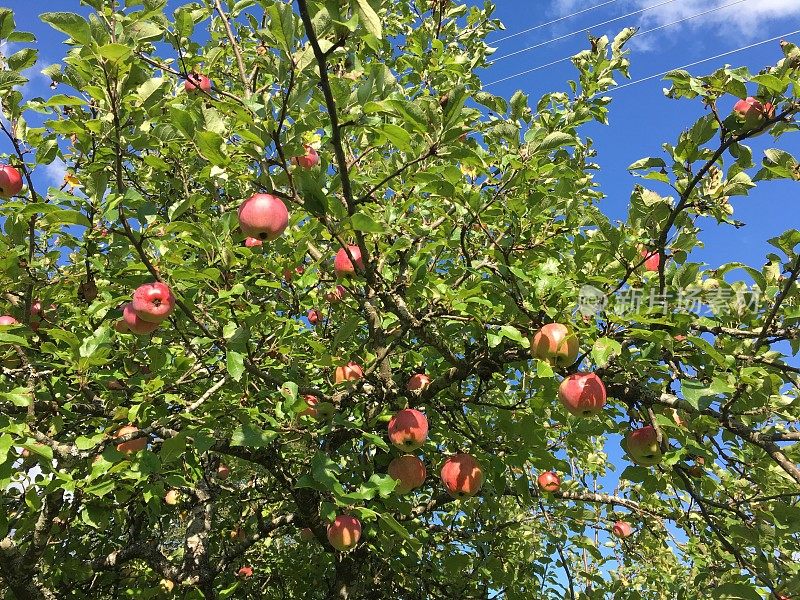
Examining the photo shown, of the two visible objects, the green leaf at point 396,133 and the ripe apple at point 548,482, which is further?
the ripe apple at point 548,482

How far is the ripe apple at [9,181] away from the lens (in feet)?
10.6

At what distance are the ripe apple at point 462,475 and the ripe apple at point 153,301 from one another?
177cm

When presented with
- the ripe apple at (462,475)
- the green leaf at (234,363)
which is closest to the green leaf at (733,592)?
the ripe apple at (462,475)

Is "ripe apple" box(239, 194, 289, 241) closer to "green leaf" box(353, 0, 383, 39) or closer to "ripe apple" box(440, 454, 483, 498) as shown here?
"green leaf" box(353, 0, 383, 39)

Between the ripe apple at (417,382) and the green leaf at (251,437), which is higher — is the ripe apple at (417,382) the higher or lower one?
the higher one

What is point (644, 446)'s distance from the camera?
2939 millimetres

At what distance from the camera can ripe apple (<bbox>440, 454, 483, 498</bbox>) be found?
326 cm

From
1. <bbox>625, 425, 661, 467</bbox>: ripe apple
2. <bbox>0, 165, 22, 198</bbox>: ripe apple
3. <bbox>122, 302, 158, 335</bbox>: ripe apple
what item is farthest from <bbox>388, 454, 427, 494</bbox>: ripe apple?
<bbox>0, 165, 22, 198</bbox>: ripe apple

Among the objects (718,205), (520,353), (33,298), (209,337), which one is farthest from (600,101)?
(33,298)

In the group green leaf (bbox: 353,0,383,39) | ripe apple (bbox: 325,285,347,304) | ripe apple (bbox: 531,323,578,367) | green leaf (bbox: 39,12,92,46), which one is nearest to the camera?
green leaf (bbox: 353,0,383,39)

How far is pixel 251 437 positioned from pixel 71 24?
1711 millimetres

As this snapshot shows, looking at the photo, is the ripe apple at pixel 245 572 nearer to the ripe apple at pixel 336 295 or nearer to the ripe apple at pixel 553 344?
the ripe apple at pixel 336 295

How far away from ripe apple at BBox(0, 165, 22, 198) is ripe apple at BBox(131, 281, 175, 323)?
1.28 m

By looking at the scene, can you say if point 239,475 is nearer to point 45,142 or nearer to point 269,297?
point 269,297
